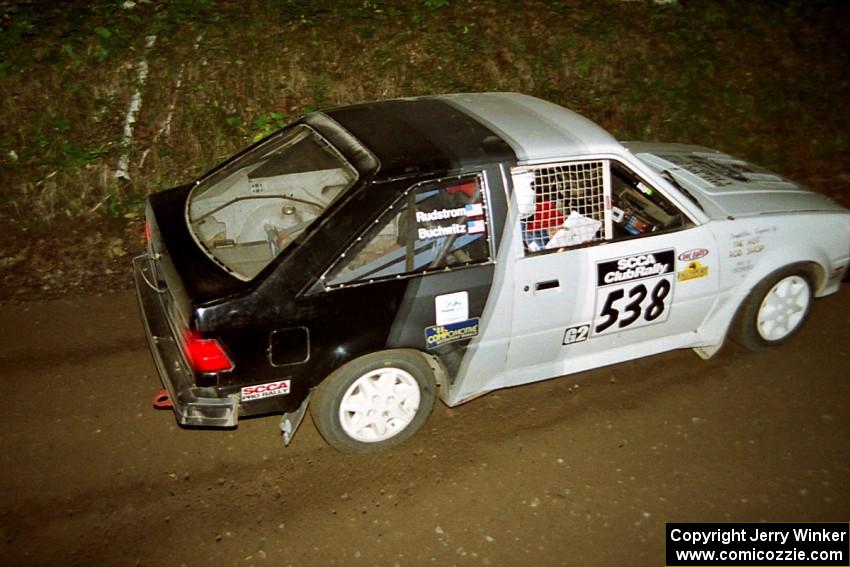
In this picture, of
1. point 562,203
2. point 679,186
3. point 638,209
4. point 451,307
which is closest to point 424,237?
point 451,307

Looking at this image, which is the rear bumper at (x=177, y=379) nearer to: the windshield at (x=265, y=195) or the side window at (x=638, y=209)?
the windshield at (x=265, y=195)

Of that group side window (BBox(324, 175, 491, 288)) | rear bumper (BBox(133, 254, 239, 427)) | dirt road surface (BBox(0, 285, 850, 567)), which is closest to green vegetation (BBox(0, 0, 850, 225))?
dirt road surface (BBox(0, 285, 850, 567))

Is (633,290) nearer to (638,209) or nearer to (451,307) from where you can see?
(638,209)

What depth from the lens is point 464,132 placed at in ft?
13.5

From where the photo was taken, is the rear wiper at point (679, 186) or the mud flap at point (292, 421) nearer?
the mud flap at point (292, 421)

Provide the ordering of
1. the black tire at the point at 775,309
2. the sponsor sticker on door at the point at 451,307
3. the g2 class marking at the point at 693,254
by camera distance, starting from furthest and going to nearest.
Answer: the black tire at the point at 775,309 < the g2 class marking at the point at 693,254 < the sponsor sticker on door at the point at 451,307

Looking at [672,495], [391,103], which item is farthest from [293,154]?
[672,495]

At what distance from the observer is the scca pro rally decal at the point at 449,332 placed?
156 inches

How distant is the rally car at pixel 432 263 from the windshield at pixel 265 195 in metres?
0.01

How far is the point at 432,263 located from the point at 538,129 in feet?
3.57

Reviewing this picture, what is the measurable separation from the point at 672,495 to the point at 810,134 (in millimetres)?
6476

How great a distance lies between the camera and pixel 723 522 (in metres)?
3.96

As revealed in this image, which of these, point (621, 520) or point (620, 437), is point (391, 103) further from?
point (621, 520)

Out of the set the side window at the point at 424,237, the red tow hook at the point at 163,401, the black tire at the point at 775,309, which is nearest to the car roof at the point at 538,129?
the side window at the point at 424,237
